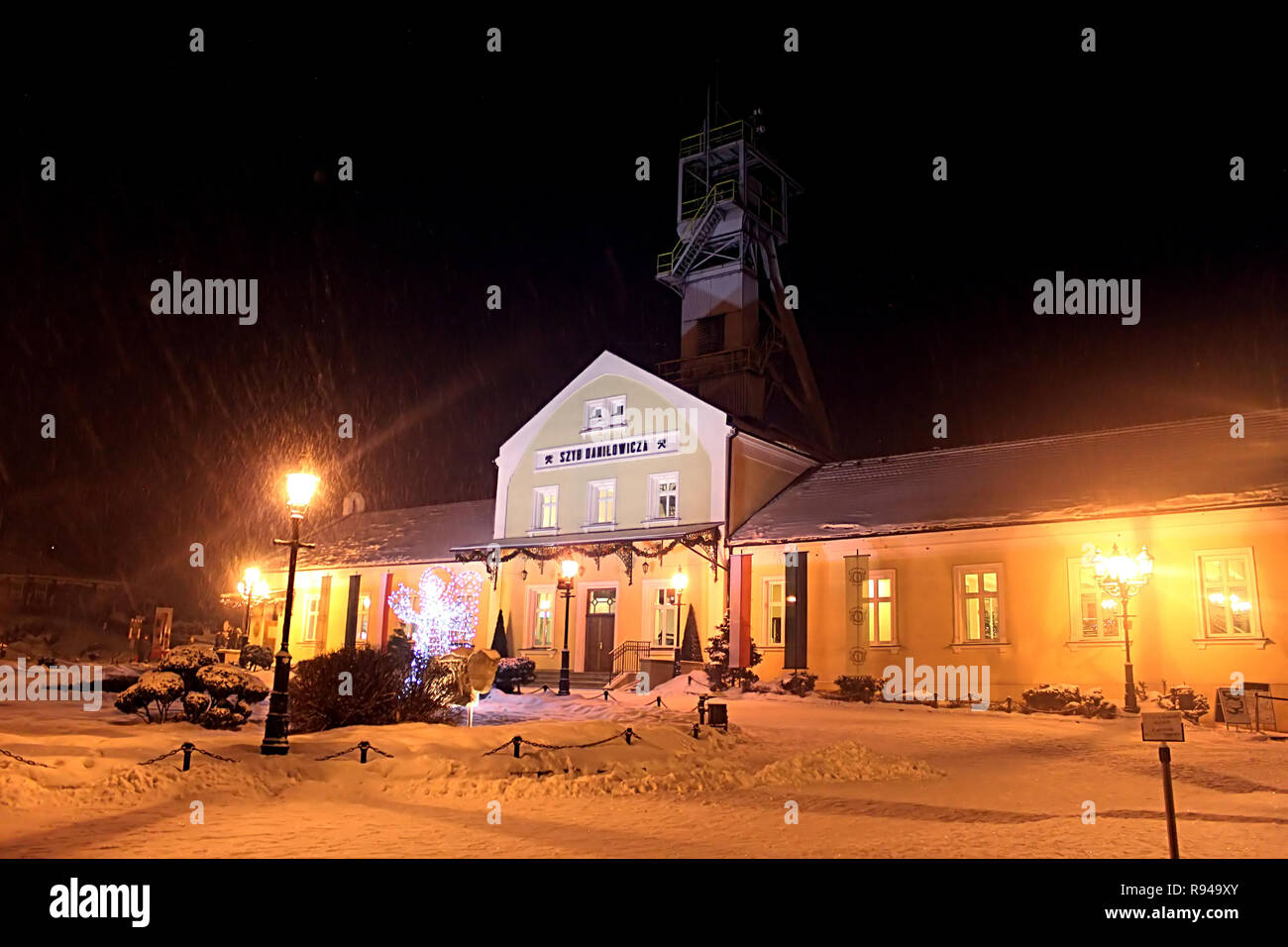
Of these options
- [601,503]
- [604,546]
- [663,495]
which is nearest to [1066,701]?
[604,546]

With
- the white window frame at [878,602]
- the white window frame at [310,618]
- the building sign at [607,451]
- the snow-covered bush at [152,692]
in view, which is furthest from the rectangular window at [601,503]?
the snow-covered bush at [152,692]

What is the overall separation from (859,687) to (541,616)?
38.7 ft

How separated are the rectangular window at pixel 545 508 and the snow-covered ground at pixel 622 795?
56.9ft

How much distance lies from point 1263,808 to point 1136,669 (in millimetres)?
11602

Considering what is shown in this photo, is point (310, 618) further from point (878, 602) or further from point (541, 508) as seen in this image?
point (878, 602)

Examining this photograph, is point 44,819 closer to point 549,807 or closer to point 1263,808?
point 549,807

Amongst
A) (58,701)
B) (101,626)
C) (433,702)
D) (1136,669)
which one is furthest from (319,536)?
(1136,669)

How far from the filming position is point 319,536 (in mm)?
42719

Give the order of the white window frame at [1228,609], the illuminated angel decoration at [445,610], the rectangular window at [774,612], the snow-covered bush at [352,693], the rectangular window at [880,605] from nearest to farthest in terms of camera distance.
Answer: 1. the snow-covered bush at [352,693]
2. the white window frame at [1228,609]
3. the rectangular window at [880,605]
4. the rectangular window at [774,612]
5. the illuminated angel decoration at [445,610]

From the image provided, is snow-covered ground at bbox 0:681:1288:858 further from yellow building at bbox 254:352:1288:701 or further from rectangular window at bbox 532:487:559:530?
rectangular window at bbox 532:487:559:530

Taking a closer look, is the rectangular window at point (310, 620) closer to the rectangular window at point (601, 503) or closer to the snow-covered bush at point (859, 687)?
the rectangular window at point (601, 503)

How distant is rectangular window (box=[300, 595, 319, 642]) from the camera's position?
37.6 meters

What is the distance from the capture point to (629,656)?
91.9ft

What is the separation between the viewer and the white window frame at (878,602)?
23.9 m
